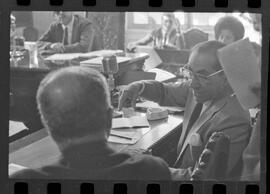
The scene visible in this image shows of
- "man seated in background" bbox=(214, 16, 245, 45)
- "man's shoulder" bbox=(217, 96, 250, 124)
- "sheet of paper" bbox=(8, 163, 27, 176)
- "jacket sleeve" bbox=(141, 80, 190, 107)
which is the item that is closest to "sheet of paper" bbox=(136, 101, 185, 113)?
"jacket sleeve" bbox=(141, 80, 190, 107)

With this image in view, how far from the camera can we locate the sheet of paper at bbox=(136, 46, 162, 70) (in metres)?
1.28

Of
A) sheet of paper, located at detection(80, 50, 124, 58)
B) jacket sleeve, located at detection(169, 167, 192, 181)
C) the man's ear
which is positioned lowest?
jacket sleeve, located at detection(169, 167, 192, 181)

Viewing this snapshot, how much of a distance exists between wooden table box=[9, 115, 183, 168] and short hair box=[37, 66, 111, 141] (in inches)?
1.4

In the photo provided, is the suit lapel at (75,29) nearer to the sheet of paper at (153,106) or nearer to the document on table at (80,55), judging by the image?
the document on table at (80,55)

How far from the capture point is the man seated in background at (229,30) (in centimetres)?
122

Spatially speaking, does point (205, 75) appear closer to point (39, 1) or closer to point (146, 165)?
point (146, 165)

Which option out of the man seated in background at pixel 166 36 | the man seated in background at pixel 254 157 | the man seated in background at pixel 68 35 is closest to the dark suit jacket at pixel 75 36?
the man seated in background at pixel 68 35

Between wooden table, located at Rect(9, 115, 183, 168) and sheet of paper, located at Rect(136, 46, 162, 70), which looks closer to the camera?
wooden table, located at Rect(9, 115, 183, 168)

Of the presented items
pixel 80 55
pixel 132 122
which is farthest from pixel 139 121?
pixel 80 55

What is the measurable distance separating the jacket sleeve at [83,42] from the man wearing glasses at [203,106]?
160mm

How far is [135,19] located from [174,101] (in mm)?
243

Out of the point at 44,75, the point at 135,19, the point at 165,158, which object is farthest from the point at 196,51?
the point at 44,75

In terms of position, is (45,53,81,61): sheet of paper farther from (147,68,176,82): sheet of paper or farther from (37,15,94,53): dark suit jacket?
(147,68,176,82): sheet of paper

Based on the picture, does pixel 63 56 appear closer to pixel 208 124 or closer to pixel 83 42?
pixel 83 42
